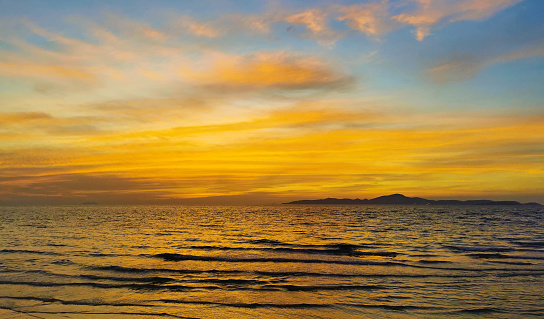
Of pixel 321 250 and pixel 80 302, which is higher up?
pixel 80 302

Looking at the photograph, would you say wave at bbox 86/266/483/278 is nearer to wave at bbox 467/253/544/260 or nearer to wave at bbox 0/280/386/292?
wave at bbox 0/280/386/292

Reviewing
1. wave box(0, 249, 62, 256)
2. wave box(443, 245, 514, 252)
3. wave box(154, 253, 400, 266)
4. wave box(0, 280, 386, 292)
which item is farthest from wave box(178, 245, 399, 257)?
wave box(0, 280, 386, 292)

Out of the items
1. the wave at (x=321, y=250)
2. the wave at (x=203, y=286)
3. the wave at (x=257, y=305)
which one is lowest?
the wave at (x=321, y=250)

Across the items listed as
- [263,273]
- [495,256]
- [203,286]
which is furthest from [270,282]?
[495,256]

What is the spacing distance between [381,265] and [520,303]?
11250 mm

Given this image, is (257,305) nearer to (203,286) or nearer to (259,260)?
(203,286)

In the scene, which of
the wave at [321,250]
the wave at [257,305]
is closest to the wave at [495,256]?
the wave at [321,250]

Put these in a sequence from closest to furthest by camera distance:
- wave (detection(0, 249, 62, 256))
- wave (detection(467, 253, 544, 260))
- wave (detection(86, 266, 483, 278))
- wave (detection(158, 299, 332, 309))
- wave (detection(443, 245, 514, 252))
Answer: wave (detection(158, 299, 332, 309))
wave (detection(86, 266, 483, 278))
wave (detection(467, 253, 544, 260))
wave (detection(0, 249, 62, 256))
wave (detection(443, 245, 514, 252))

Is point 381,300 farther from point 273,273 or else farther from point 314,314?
point 273,273

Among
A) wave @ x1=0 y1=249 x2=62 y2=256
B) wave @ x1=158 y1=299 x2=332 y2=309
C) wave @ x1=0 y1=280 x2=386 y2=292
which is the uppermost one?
wave @ x1=158 y1=299 x2=332 y2=309

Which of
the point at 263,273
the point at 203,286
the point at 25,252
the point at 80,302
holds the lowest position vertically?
the point at 25,252

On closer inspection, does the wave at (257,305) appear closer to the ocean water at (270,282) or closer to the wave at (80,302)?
the ocean water at (270,282)

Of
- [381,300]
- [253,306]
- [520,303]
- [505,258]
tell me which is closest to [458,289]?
[520,303]

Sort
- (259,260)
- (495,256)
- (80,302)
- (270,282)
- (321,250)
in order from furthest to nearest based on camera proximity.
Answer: (321,250) → (495,256) → (259,260) → (270,282) → (80,302)
